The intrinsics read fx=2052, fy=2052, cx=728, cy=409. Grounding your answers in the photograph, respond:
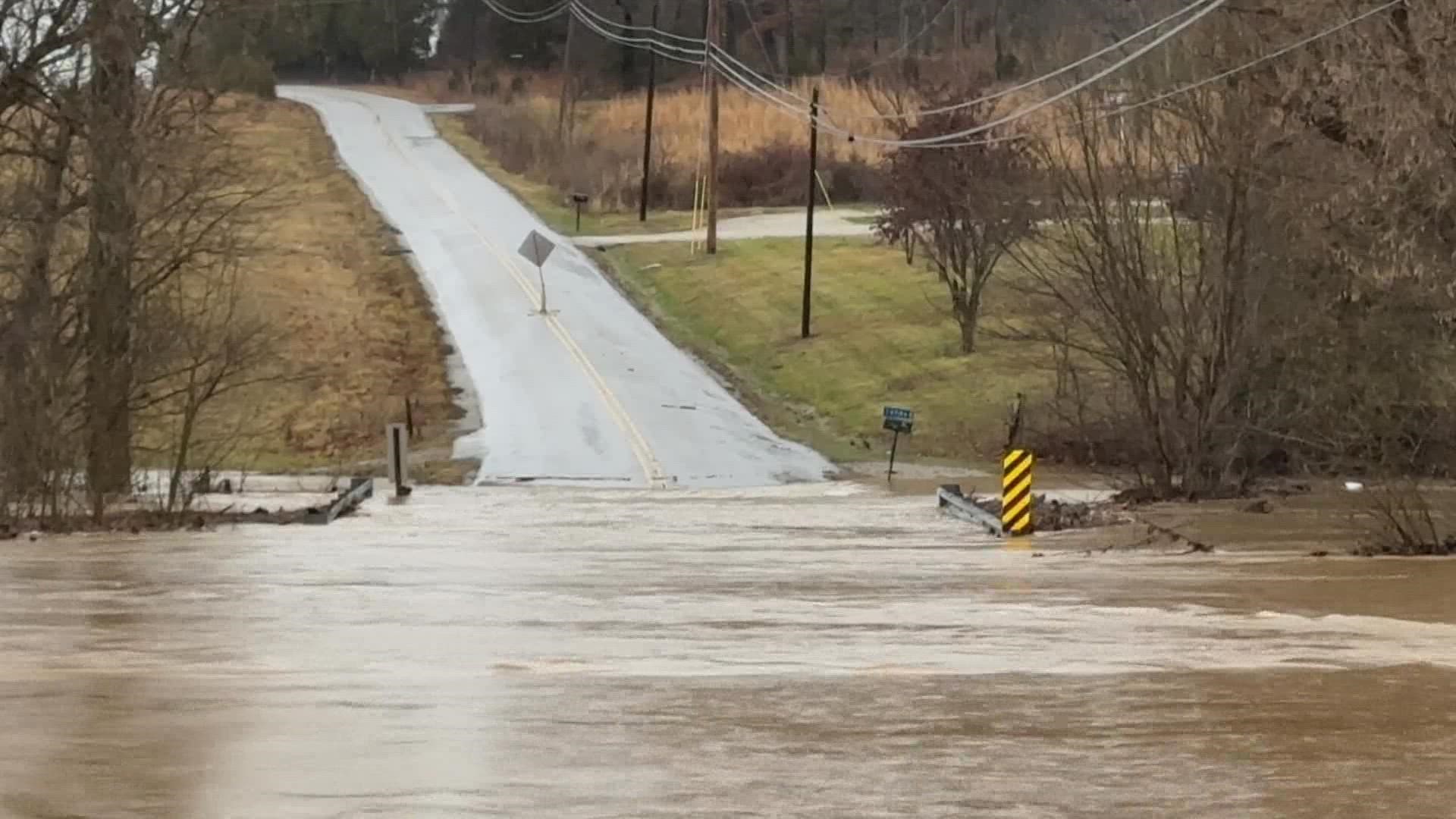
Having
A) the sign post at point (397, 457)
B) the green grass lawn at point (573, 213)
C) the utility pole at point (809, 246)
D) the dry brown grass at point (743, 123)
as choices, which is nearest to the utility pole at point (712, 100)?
the utility pole at point (809, 246)

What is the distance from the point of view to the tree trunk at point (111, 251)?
96.6ft

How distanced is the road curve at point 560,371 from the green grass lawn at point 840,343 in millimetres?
1246

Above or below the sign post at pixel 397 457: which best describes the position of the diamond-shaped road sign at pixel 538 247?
above

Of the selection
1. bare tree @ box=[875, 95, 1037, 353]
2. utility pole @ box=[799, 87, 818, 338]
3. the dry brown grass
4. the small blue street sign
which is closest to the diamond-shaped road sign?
utility pole @ box=[799, 87, 818, 338]

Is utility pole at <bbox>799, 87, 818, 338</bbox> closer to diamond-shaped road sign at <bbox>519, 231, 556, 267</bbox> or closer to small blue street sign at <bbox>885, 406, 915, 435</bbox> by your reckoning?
diamond-shaped road sign at <bbox>519, 231, 556, 267</bbox>

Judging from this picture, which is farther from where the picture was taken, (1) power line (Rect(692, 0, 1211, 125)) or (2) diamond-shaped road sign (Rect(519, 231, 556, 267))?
(2) diamond-shaped road sign (Rect(519, 231, 556, 267))

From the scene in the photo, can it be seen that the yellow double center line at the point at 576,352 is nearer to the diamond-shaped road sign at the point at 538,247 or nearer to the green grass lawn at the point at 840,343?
the diamond-shaped road sign at the point at 538,247

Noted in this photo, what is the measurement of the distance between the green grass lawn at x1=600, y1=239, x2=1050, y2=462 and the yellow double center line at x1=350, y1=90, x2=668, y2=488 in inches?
120

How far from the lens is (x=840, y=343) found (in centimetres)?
4981

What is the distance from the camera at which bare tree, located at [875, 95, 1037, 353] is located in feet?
147

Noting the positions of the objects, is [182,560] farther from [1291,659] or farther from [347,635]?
[1291,659]

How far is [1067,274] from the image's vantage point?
1275 inches

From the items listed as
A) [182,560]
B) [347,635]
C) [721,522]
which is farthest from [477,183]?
[347,635]

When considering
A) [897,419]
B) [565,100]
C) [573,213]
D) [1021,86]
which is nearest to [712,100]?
[573,213]
